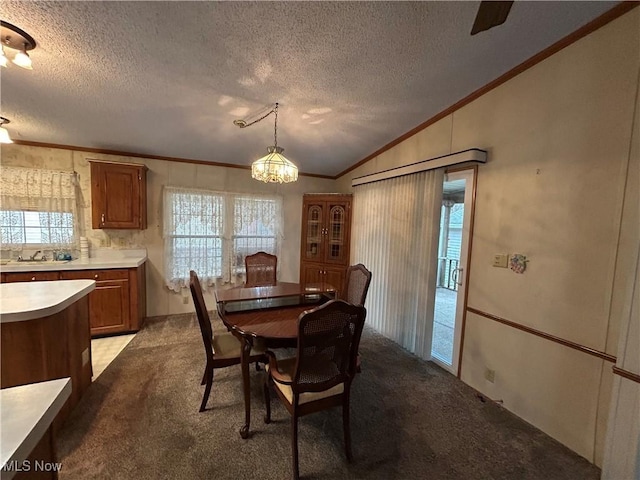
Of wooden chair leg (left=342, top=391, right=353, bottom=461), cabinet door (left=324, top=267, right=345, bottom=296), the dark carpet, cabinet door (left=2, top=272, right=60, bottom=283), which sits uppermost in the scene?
cabinet door (left=2, top=272, right=60, bottom=283)

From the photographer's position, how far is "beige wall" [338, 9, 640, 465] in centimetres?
171

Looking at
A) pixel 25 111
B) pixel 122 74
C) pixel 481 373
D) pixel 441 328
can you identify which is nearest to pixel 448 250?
pixel 441 328

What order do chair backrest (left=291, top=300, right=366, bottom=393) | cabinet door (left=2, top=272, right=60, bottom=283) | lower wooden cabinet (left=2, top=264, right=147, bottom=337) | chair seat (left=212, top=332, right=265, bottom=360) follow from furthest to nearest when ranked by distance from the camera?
1. lower wooden cabinet (left=2, top=264, right=147, bottom=337)
2. cabinet door (left=2, top=272, right=60, bottom=283)
3. chair seat (left=212, top=332, right=265, bottom=360)
4. chair backrest (left=291, top=300, right=366, bottom=393)

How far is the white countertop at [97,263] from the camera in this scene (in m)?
2.92

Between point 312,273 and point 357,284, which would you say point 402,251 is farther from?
point 312,273

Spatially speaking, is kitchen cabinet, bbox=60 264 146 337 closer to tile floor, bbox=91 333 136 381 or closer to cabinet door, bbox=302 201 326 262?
tile floor, bbox=91 333 136 381

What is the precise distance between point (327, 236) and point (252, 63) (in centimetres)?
279

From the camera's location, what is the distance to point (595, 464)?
69.1 inches

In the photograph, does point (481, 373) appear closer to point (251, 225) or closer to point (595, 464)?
point (595, 464)

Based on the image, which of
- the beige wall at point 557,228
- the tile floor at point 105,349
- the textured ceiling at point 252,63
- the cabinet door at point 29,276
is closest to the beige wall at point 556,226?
the beige wall at point 557,228

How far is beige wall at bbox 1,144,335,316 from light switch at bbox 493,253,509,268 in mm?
3127

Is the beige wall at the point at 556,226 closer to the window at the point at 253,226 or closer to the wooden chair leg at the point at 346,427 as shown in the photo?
the wooden chair leg at the point at 346,427

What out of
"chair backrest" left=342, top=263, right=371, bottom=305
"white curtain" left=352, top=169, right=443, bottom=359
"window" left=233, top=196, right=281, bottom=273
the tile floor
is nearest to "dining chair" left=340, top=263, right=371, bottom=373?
"chair backrest" left=342, top=263, right=371, bottom=305

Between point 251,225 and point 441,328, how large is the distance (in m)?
3.27
